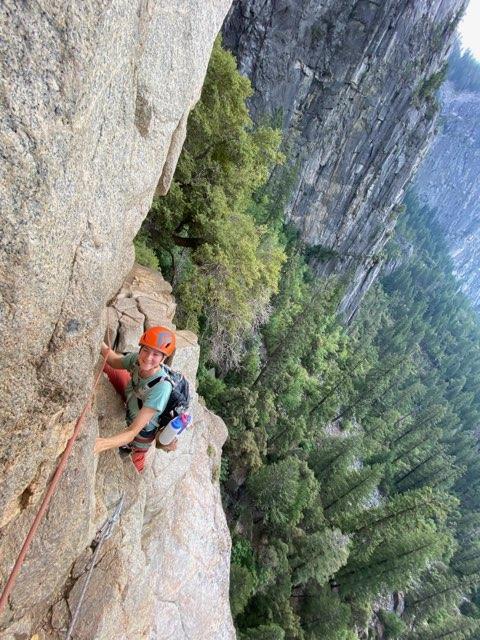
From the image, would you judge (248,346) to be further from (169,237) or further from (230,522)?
(169,237)

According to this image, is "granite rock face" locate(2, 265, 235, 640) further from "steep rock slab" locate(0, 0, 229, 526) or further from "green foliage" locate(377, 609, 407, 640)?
"green foliage" locate(377, 609, 407, 640)

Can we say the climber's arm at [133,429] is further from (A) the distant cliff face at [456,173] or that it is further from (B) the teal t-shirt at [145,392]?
(A) the distant cliff face at [456,173]

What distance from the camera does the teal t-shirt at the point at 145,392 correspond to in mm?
4914

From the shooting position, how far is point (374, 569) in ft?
72.5

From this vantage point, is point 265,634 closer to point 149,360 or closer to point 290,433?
point 290,433

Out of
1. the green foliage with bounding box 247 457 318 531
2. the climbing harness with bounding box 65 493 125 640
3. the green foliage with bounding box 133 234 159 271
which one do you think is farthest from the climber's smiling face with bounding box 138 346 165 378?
the green foliage with bounding box 247 457 318 531

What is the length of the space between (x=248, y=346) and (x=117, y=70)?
23.8 m

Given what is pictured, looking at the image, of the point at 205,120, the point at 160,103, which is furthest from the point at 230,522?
the point at 160,103

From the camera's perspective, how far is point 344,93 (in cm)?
3497

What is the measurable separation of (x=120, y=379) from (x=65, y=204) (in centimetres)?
349

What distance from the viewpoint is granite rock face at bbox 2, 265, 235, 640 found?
4.62m

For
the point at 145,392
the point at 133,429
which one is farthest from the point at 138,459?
the point at 145,392

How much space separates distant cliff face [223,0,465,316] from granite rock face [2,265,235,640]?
96.1 feet

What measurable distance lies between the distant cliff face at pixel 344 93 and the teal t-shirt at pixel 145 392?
31.9m
